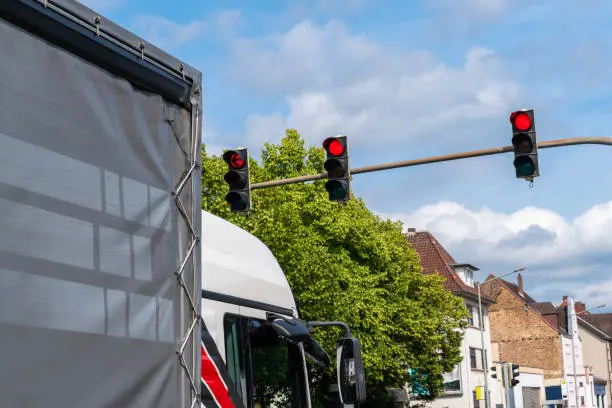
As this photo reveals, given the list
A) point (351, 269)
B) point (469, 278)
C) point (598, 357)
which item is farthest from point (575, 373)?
point (351, 269)

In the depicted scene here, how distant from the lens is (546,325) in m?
89.6

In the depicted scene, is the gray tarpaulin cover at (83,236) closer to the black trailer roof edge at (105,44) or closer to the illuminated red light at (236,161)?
the black trailer roof edge at (105,44)

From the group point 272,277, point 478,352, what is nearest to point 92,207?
point 272,277

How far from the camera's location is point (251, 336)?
598cm

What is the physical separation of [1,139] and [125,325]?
103 cm

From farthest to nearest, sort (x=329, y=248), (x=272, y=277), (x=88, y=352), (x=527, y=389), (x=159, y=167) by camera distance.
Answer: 1. (x=527, y=389)
2. (x=329, y=248)
3. (x=272, y=277)
4. (x=159, y=167)
5. (x=88, y=352)

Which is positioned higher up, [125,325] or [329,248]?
[329,248]

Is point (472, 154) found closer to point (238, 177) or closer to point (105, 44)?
point (238, 177)

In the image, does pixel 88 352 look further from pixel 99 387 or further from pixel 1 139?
pixel 1 139

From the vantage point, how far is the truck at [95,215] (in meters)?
3.56

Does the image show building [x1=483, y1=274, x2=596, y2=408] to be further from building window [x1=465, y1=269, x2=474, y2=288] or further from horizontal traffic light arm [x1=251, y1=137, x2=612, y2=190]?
horizontal traffic light arm [x1=251, y1=137, x2=612, y2=190]

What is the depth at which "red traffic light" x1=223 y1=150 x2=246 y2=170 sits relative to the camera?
1412 centimetres

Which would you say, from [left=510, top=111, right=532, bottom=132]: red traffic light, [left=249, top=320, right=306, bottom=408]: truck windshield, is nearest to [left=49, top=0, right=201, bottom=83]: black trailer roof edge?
[left=249, top=320, right=306, bottom=408]: truck windshield

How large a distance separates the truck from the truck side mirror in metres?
1.39
